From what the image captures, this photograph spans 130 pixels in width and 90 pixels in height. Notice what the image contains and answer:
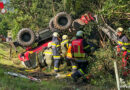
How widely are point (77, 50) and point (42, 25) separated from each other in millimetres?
7074

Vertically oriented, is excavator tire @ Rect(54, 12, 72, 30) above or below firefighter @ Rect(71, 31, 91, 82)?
above

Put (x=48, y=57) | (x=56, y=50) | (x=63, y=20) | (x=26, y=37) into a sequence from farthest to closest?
(x=63, y=20)
(x=26, y=37)
(x=48, y=57)
(x=56, y=50)

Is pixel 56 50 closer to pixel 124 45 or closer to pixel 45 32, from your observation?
pixel 45 32

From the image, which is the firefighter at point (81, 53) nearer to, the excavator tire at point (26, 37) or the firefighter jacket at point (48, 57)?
the firefighter jacket at point (48, 57)

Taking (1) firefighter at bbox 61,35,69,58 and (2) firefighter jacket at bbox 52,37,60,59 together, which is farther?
(1) firefighter at bbox 61,35,69,58

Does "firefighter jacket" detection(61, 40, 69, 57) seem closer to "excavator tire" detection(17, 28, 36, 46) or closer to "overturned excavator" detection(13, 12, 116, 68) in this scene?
"overturned excavator" detection(13, 12, 116, 68)

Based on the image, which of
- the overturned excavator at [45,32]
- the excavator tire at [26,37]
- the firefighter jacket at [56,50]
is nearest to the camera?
the firefighter jacket at [56,50]

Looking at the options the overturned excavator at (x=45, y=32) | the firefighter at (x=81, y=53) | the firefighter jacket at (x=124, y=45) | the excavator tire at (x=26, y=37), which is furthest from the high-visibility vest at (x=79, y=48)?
the excavator tire at (x=26, y=37)

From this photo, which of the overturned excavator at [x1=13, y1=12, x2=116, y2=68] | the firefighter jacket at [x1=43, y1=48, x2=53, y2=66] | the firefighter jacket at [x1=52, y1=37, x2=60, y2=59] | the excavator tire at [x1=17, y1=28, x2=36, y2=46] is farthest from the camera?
the excavator tire at [x1=17, y1=28, x2=36, y2=46]

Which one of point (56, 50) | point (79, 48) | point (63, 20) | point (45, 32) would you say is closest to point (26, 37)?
point (45, 32)

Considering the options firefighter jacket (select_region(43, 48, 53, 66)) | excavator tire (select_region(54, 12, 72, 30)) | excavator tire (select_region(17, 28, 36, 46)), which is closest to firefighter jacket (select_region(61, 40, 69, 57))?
firefighter jacket (select_region(43, 48, 53, 66))

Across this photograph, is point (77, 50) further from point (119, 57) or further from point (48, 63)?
point (48, 63)

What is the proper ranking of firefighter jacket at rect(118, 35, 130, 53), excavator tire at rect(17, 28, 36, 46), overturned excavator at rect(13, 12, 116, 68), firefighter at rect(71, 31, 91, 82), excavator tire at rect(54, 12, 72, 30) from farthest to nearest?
excavator tire at rect(54, 12, 72, 30) < excavator tire at rect(17, 28, 36, 46) < overturned excavator at rect(13, 12, 116, 68) < firefighter jacket at rect(118, 35, 130, 53) < firefighter at rect(71, 31, 91, 82)

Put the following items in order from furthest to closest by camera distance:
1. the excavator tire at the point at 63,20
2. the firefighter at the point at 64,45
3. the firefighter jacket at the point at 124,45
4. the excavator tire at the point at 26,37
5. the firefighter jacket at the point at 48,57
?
the excavator tire at the point at 63,20 → the excavator tire at the point at 26,37 → the firefighter jacket at the point at 48,57 → the firefighter at the point at 64,45 → the firefighter jacket at the point at 124,45
